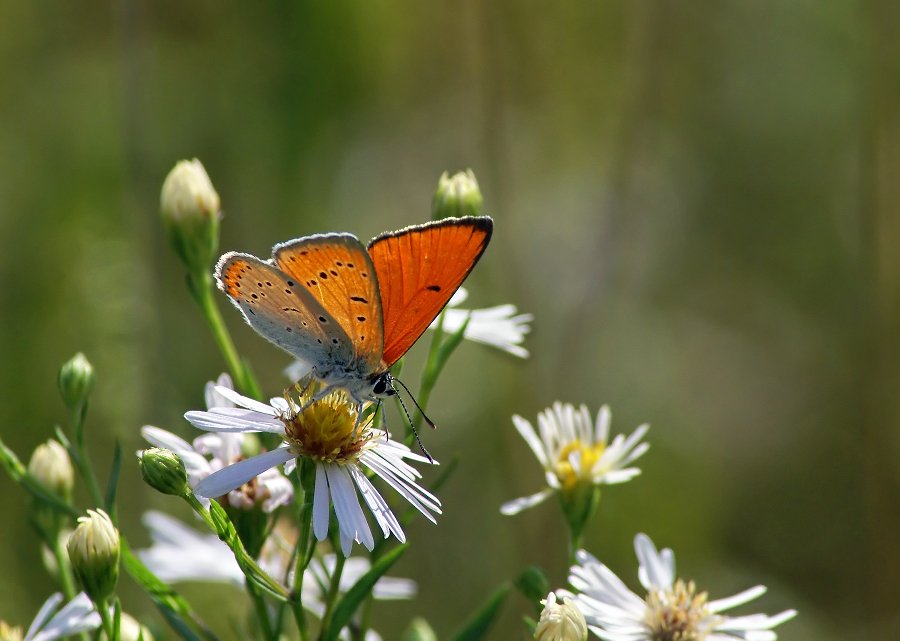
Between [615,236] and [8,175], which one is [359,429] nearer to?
[615,236]

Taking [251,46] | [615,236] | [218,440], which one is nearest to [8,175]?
[251,46]

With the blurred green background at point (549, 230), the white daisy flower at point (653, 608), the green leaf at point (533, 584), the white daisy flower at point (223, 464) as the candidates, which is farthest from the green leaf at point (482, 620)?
the blurred green background at point (549, 230)

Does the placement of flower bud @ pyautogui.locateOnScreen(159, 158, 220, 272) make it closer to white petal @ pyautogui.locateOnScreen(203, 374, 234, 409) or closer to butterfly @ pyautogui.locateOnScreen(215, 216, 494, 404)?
butterfly @ pyautogui.locateOnScreen(215, 216, 494, 404)

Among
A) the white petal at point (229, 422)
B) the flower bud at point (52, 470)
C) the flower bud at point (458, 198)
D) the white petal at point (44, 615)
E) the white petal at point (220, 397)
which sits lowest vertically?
the white petal at point (44, 615)

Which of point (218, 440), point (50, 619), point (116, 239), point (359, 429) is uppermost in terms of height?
point (116, 239)

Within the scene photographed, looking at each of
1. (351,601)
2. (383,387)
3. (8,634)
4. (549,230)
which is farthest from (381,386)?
(549,230)

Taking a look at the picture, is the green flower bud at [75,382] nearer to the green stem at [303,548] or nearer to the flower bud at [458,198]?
the green stem at [303,548]
